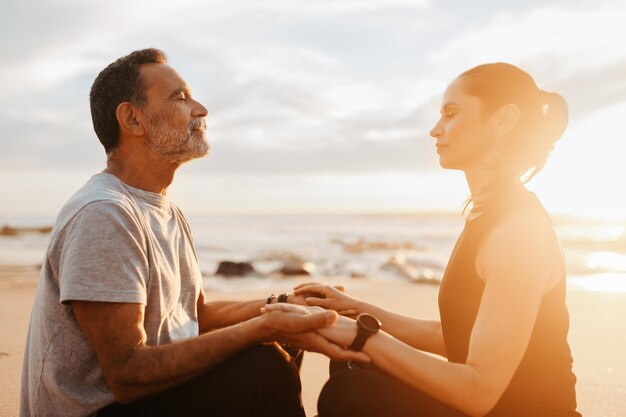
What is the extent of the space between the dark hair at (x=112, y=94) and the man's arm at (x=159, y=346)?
109 centimetres

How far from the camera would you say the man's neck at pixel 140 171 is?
3123 millimetres

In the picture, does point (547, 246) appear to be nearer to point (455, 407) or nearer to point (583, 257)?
point (455, 407)

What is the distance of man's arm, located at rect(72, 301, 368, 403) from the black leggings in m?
0.13

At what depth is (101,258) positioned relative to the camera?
2.46m

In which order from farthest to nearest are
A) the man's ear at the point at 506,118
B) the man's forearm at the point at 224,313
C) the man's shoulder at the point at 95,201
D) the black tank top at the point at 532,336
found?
the man's forearm at the point at 224,313 → the man's ear at the point at 506,118 → the man's shoulder at the point at 95,201 → the black tank top at the point at 532,336

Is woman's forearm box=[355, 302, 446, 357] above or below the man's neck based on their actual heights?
below

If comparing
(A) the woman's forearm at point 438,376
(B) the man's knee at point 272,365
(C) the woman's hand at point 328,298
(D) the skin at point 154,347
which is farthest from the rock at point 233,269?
(A) the woman's forearm at point 438,376

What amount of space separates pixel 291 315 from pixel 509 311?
3.01 ft

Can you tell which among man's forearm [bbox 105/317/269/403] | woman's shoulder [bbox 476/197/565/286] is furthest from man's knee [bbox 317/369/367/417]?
woman's shoulder [bbox 476/197/565/286]

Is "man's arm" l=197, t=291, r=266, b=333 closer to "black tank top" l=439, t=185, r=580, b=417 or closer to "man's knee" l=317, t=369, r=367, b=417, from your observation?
"man's knee" l=317, t=369, r=367, b=417

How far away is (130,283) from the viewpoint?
2490 mm

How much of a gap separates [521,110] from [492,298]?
2.94 ft

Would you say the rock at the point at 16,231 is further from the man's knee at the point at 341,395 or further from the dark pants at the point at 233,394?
the man's knee at the point at 341,395

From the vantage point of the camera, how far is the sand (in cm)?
415
